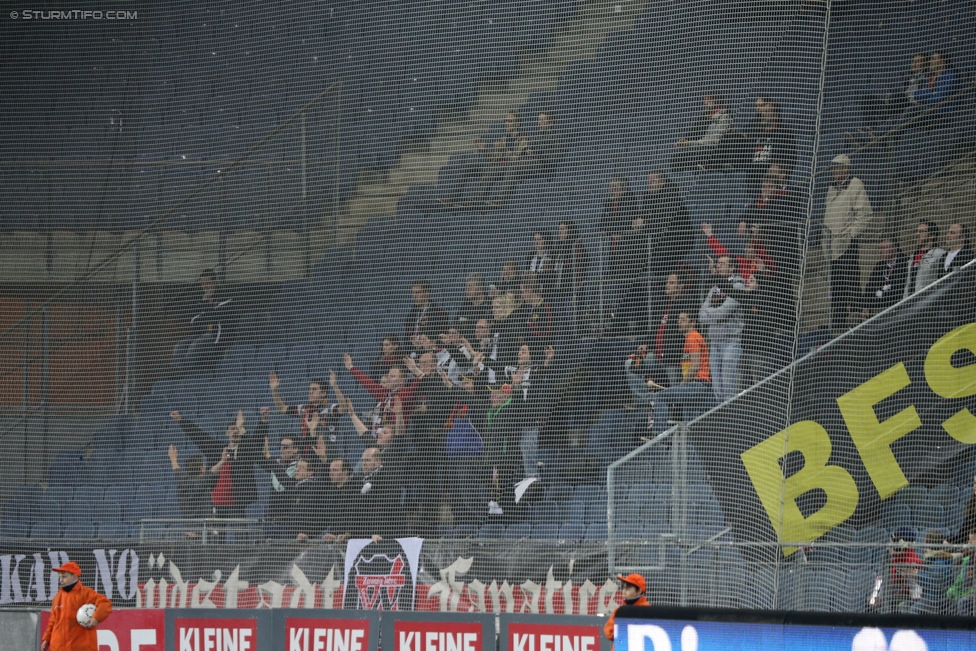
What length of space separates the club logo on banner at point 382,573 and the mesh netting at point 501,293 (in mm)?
147

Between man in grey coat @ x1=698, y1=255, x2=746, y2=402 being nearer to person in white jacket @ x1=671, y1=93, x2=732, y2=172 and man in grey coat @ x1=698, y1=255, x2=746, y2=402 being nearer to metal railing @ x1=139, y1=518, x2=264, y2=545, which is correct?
person in white jacket @ x1=671, y1=93, x2=732, y2=172

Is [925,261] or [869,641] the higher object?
[925,261]

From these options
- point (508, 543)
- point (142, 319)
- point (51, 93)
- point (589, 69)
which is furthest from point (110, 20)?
point (508, 543)

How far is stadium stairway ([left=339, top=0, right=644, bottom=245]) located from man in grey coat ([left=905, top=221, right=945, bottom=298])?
11.2 feet

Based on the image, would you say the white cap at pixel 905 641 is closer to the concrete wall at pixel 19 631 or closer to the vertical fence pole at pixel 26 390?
the concrete wall at pixel 19 631

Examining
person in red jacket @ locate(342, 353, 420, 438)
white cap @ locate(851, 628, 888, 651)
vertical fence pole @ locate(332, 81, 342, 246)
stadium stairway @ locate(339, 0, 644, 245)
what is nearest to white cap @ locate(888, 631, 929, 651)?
white cap @ locate(851, 628, 888, 651)

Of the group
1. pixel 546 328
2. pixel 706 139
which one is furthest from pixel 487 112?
pixel 546 328

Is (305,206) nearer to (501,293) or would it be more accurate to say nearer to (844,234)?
(501,293)

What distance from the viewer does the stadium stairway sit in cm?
1120

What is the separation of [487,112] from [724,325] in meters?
3.15

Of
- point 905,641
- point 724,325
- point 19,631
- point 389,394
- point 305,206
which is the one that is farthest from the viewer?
point 305,206

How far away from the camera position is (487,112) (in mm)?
11406

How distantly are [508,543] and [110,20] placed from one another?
6.81 metres

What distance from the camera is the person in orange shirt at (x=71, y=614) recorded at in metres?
8.75
